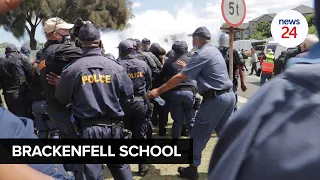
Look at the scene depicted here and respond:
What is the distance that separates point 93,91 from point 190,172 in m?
2.01

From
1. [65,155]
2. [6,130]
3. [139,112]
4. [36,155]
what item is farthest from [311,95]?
[139,112]

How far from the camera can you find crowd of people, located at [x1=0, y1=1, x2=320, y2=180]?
616mm

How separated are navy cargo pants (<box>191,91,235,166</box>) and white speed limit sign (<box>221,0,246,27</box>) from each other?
1317mm

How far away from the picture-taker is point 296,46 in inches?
288

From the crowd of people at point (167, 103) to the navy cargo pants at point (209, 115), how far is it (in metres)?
0.01

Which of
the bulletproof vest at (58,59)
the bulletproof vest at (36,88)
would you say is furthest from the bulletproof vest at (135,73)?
the bulletproof vest at (36,88)

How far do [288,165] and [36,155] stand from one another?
1.25 meters

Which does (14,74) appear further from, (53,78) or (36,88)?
(53,78)

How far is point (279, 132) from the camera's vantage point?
0.61 metres

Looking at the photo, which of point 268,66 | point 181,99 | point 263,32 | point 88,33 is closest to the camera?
point 88,33

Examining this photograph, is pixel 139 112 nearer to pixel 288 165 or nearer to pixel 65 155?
pixel 65 155

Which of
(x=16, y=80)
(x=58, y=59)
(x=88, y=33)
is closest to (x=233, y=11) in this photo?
(x=88, y=33)

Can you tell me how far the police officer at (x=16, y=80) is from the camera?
6.11 metres

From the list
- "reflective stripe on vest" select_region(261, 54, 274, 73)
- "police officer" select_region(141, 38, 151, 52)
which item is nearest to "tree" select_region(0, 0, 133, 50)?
"reflective stripe on vest" select_region(261, 54, 274, 73)
